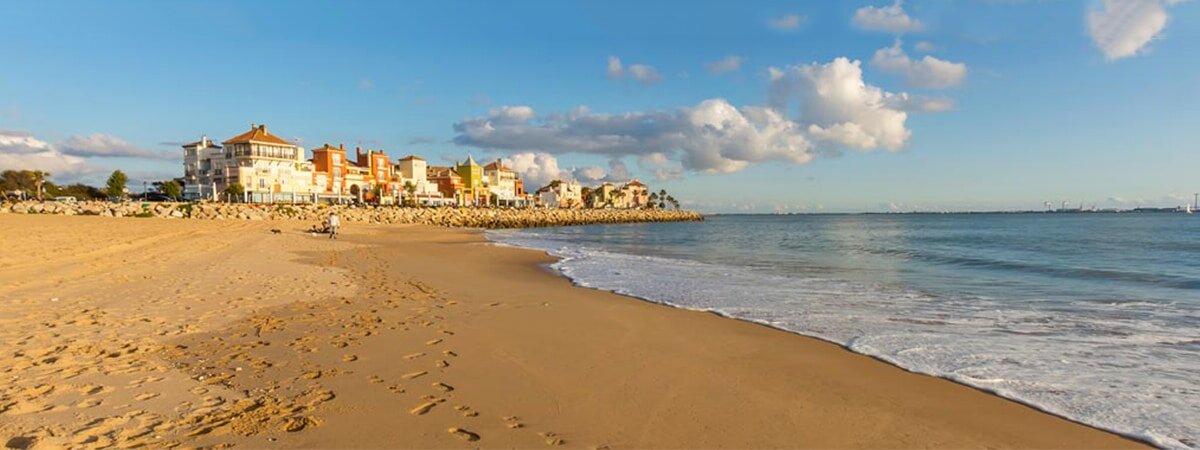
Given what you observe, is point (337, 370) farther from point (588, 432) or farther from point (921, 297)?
point (921, 297)

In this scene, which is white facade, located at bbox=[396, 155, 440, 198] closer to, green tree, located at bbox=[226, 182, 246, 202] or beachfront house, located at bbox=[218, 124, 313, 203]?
beachfront house, located at bbox=[218, 124, 313, 203]

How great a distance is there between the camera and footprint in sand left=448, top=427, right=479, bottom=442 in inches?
149

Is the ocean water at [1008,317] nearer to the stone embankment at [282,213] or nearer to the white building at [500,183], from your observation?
the stone embankment at [282,213]

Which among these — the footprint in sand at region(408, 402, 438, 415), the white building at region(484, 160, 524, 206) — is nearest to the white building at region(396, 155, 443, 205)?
the white building at region(484, 160, 524, 206)

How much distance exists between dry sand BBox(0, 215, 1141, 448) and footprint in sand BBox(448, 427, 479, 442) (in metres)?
0.04

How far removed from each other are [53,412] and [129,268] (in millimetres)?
9903

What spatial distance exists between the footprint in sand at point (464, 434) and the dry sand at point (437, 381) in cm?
4

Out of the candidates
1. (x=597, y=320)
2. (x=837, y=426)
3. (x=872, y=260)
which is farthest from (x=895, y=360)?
(x=872, y=260)

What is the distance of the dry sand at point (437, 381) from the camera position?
12.7 ft

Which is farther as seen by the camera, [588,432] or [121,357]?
[121,357]

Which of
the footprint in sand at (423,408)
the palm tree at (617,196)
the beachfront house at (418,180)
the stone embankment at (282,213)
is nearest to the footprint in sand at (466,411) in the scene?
the footprint in sand at (423,408)

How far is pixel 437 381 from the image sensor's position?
5004 millimetres

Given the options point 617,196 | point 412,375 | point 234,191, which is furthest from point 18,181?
point 617,196

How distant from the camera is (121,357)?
17.5 ft
